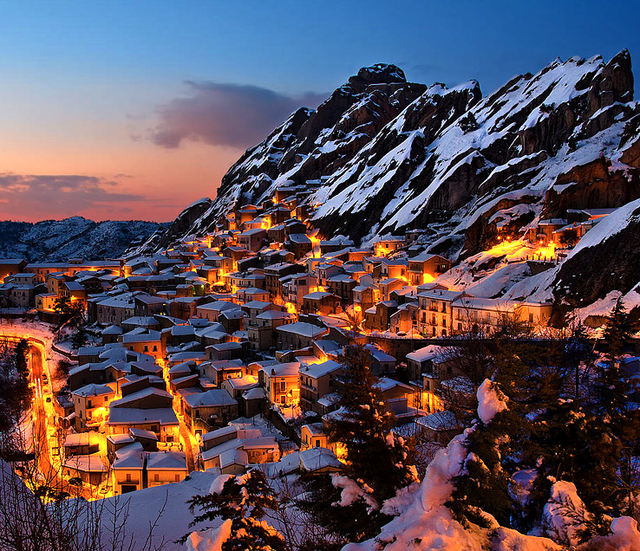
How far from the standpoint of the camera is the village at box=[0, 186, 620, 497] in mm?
29875

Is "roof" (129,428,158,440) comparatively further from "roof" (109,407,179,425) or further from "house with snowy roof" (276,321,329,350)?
"house with snowy roof" (276,321,329,350)

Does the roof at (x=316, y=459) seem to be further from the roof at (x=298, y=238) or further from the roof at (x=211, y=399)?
the roof at (x=298, y=238)

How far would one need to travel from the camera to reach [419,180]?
8700cm

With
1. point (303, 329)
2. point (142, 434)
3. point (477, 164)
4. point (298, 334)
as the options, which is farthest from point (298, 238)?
point (142, 434)

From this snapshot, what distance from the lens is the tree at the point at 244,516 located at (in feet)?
21.4

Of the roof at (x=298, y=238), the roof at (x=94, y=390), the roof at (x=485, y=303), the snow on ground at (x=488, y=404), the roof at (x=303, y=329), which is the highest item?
the roof at (x=298, y=238)

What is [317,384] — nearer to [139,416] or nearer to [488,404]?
[139,416]

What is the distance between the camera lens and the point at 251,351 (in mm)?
49281

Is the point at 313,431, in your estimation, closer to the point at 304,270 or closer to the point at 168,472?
the point at 168,472

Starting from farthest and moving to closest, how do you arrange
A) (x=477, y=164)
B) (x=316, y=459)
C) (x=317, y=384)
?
(x=477, y=164), (x=317, y=384), (x=316, y=459)

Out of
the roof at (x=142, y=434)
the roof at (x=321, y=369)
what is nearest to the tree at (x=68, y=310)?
the roof at (x=142, y=434)

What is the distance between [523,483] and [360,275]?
52.6 m

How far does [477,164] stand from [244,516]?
78.7 m

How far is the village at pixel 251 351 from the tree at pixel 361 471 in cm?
737
